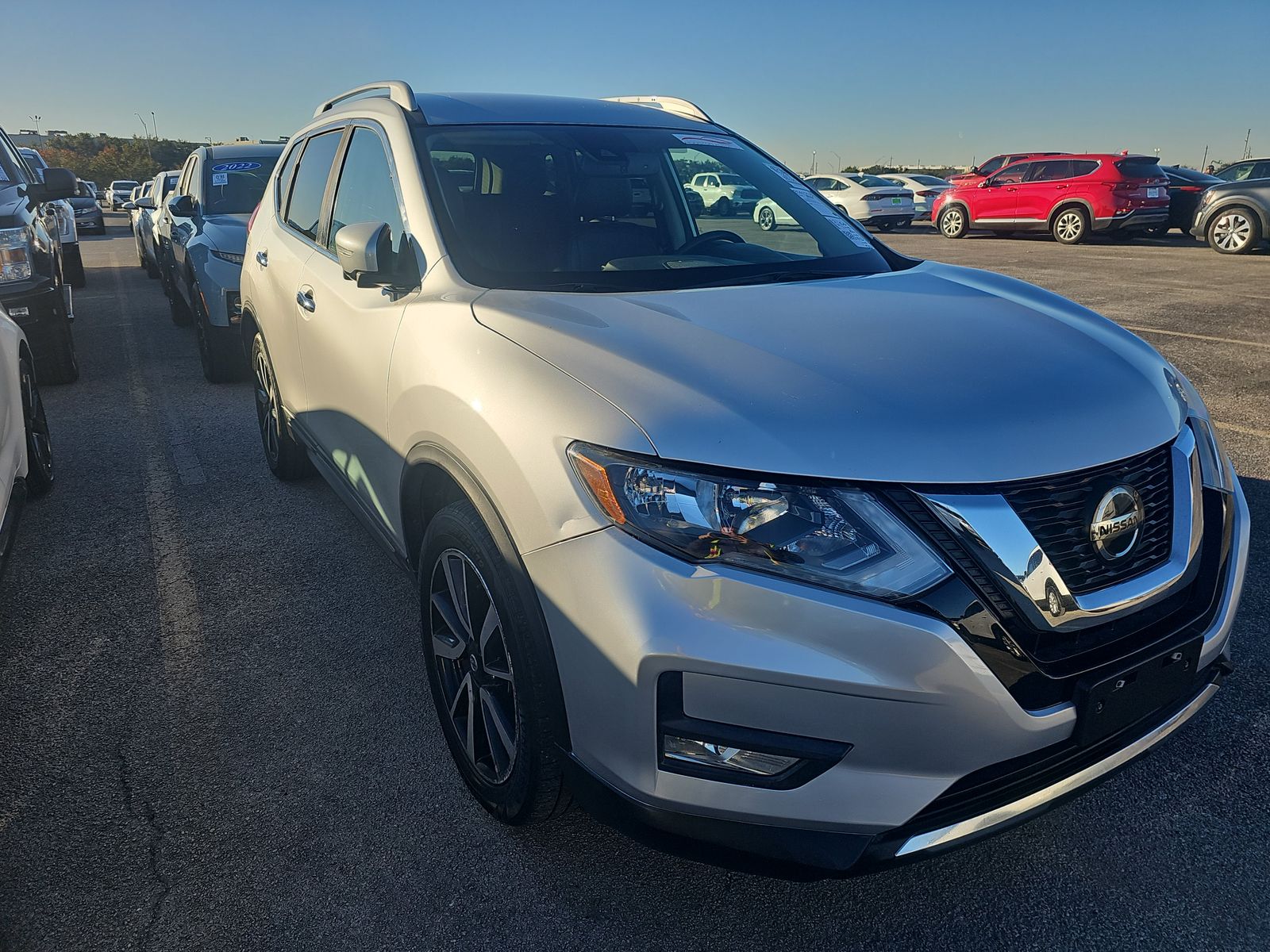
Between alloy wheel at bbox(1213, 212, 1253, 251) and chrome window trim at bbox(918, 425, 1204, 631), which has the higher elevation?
alloy wheel at bbox(1213, 212, 1253, 251)

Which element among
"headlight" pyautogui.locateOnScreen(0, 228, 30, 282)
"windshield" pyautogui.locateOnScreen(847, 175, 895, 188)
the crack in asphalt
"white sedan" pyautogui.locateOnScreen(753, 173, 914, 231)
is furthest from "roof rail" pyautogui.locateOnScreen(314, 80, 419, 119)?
"windshield" pyautogui.locateOnScreen(847, 175, 895, 188)

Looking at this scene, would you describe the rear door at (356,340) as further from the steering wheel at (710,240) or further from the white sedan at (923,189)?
the white sedan at (923,189)

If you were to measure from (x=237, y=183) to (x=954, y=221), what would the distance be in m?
17.3

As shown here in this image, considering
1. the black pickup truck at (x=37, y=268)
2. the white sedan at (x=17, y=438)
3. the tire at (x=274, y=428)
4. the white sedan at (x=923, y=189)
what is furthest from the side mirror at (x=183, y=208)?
the white sedan at (x=923, y=189)

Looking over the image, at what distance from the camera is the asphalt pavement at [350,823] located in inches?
80.3

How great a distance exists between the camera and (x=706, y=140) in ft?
11.7

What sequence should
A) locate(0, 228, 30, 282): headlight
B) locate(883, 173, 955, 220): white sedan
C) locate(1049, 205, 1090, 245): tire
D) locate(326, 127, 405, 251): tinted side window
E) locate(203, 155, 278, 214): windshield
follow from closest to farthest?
locate(326, 127, 405, 251): tinted side window
locate(0, 228, 30, 282): headlight
locate(203, 155, 278, 214): windshield
locate(1049, 205, 1090, 245): tire
locate(883, 173, 955, 220): white sedan

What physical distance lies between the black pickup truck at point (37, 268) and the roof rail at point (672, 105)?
431 centimetres

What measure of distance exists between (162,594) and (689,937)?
2.63 metres

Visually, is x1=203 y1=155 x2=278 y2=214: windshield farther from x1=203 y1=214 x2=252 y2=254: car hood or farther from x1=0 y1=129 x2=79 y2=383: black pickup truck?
x1=0 y1=129 x2=79 y2=383: black pickup truck

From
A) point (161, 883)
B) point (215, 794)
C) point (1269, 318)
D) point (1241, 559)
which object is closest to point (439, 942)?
point (161, 883)

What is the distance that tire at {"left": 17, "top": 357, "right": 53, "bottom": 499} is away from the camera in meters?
4.35

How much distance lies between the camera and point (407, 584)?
12.2ft

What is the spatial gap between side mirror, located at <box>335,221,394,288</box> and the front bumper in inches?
49.7
